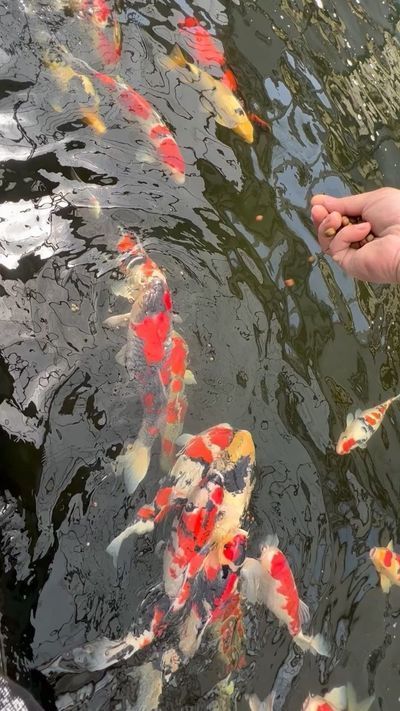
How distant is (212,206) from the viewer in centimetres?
503

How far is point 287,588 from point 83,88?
400cm

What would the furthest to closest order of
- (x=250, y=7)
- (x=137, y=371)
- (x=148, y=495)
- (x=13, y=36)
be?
(x=250, y=7)
(x=13, y=36)
(x=137, y=371)
(x=148, y=495)

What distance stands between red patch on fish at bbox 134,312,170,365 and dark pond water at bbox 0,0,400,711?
8.7 inches

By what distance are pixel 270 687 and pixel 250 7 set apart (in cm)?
552

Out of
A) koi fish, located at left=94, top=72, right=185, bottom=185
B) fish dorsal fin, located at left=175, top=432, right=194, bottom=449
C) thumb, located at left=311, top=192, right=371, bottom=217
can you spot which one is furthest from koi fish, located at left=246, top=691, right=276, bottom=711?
koi fish, located at left=94, top=72, right=185, bottom=185

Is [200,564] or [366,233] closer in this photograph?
[366,233]

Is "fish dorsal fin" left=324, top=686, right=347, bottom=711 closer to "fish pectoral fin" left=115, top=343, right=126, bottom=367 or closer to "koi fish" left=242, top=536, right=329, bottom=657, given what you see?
"koi fish" left=242, top=536, right=329, bottom=657

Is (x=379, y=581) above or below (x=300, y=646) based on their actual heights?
above

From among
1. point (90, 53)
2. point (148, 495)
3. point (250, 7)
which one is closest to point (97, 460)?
point (148, 495)

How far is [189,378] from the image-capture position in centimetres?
443

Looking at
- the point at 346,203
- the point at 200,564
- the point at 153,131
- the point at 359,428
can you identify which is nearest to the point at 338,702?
the point at 200,564

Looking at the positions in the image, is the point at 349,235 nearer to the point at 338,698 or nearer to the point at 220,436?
the point at 220,436

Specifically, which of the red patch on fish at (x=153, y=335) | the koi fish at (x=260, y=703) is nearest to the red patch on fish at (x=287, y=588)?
the koi fish at (x=260, y=703)

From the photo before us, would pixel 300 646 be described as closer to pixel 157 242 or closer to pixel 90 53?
pixel 157 242
